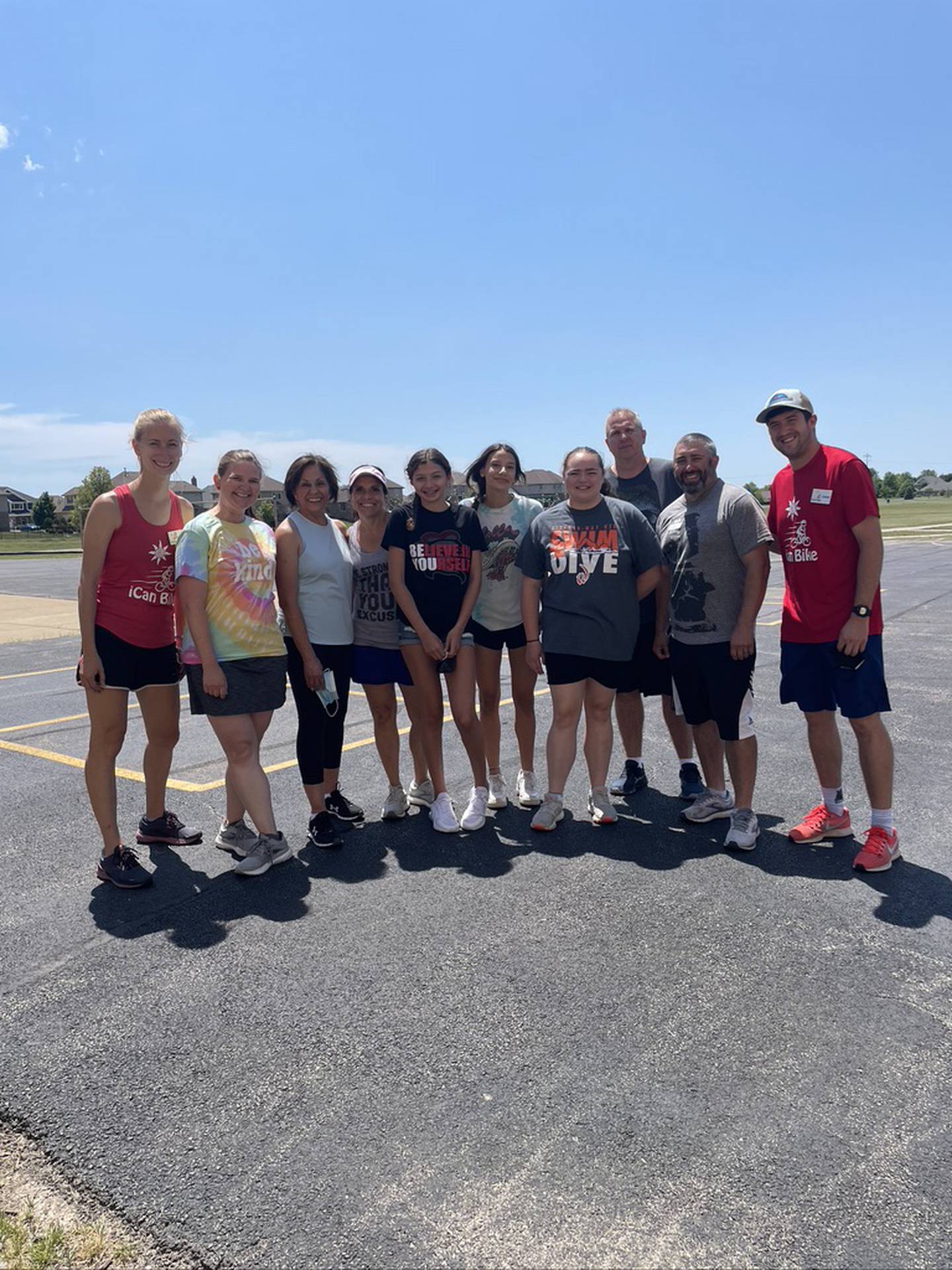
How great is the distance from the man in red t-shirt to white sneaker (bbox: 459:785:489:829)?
157 centimetres

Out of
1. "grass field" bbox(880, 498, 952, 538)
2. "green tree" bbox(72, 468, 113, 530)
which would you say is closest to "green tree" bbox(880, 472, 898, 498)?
"grass field" bbox(880, 498, 952, 538)

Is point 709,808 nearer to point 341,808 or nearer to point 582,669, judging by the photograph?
point 582,669

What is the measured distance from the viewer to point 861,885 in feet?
12.5

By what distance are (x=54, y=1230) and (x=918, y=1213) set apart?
6.51 feet

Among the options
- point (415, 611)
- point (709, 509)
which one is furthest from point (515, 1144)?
point (709, 509)

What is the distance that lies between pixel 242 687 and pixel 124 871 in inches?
37.2

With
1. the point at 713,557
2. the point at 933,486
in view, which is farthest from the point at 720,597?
the point at 933,486

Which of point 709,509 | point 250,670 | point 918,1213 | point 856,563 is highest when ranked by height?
point 709,509

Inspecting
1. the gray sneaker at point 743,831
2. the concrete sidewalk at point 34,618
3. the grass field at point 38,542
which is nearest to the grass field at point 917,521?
the concrete sidewalk at point 34,618

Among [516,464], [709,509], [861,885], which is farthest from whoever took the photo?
[516,464]

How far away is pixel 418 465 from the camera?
454cm

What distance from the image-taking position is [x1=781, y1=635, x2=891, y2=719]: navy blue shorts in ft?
13.2

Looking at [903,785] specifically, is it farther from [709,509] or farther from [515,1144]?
[515,1144]

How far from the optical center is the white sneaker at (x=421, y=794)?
5035 millimetres
